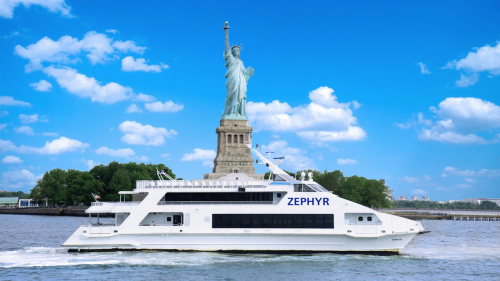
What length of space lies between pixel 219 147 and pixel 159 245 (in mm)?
38871

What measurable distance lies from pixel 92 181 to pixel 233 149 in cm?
3684

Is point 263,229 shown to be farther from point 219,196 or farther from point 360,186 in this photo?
point 360,186

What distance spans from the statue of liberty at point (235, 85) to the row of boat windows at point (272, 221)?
40.2m

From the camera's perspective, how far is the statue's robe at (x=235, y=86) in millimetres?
68312

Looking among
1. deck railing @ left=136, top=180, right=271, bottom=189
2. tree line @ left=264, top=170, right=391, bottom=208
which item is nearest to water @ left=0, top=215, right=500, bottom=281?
deck railing @ left=136, top=180, right=271, bottom=189

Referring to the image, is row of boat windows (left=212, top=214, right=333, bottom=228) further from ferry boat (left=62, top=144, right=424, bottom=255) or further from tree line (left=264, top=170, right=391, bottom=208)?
tree line (left=264, top=170, right=391, bottom=208)

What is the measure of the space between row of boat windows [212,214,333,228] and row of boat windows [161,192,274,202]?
1.31 meters

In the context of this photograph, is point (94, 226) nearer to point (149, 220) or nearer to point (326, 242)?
point (149, 220)

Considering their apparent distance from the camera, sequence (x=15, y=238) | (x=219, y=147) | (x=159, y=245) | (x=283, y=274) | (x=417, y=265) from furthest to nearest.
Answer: (x=219, y=147)
(x=15, y=238)
(x=159, y=245)
(x=417, y=265)
(x=283, y=274)

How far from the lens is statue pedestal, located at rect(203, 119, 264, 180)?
64750 mm

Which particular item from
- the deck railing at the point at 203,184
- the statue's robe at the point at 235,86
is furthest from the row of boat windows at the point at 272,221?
the statue's robe at the point at 235,86

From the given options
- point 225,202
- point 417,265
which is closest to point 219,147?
point 225,202

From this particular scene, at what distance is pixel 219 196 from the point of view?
29500mm

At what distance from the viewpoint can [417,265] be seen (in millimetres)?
26453
